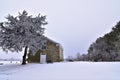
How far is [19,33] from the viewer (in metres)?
25.1

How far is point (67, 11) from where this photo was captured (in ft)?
118

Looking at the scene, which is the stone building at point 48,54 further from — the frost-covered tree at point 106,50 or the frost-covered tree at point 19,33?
the frost-covered tree at point 106,50

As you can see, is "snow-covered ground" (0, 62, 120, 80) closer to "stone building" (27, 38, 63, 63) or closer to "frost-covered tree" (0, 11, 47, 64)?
"frost-covered tree" (0, 11, 47, 64)

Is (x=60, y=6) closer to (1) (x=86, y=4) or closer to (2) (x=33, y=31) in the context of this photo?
(1) (x=86, y=4)

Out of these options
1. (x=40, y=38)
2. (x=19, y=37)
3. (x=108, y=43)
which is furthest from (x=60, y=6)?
(x=108, y=43)

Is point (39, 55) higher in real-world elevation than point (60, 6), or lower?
lower

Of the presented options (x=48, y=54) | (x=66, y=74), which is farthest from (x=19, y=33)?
(x=66, y=74)

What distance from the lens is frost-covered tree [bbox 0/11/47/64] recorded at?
2470cm

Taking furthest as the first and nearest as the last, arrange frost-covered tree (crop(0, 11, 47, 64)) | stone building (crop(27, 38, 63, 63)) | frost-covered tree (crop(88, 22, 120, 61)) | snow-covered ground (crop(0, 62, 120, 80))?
frost-covered tree (crop(88, 22, 120, 61)) < stone building (crop(27, 38, 63, 63)) < frost-covered tree (crop(0, 11, 47, 64)) < snow-covered ground (crop(0, 62, 120, 80))

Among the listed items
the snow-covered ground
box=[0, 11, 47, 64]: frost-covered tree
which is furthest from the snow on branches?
the snow-covered ground

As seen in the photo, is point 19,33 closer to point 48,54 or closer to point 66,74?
point 48,54

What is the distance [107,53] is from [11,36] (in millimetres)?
33563

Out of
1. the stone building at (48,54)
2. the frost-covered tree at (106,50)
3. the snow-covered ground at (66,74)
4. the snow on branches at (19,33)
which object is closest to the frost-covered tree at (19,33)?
the snow on branches at (19,33)

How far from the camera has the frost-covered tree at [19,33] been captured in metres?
24.7
